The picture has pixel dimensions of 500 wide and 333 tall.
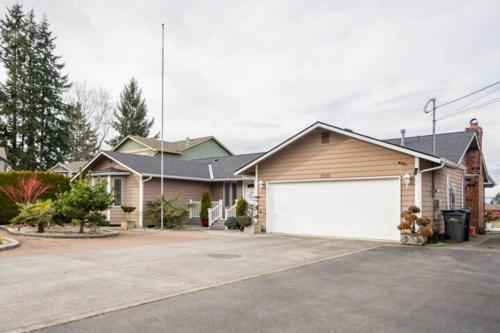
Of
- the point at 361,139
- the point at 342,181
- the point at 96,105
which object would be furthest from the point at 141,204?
the point at 96,105

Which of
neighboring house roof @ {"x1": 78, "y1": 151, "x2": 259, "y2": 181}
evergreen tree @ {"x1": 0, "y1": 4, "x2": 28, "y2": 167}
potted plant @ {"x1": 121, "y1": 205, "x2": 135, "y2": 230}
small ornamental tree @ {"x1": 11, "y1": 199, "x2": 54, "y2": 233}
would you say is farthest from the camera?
evergreen tree @ {"x1": 0, "y1": 4, "x2": 28, "y2": 167}

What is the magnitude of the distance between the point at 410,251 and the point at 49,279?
8810 millimetres

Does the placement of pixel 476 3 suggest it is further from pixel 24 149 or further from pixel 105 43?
pixel 24 149

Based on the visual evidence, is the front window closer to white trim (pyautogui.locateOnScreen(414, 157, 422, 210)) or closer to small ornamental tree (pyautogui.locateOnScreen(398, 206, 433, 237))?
small ornamental tree (pyautogui.locateOnScreen(398, 206, 433, 237))

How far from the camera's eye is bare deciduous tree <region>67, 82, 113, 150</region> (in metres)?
40.6

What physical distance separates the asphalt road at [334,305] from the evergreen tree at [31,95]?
35.2 meters

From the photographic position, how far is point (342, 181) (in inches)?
552

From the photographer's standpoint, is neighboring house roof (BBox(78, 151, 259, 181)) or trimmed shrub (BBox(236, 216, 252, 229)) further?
neighboring house roof (BBox(78, 151, 259, 181))

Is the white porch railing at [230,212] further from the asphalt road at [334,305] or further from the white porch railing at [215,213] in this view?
the asphalt road at [334,305]

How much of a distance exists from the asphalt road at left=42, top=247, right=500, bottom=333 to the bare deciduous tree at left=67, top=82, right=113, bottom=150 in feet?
128

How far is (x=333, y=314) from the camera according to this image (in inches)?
190

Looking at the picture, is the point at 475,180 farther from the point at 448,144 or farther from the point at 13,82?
the point at 13,82

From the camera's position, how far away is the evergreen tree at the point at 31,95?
34.9 m

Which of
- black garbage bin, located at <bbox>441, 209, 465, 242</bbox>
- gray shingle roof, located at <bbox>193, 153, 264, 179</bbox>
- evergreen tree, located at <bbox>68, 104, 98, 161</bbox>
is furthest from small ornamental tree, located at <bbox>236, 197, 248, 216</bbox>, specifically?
evergreen tree, located at <bbox>68, 104, 98, 161</bbox>
